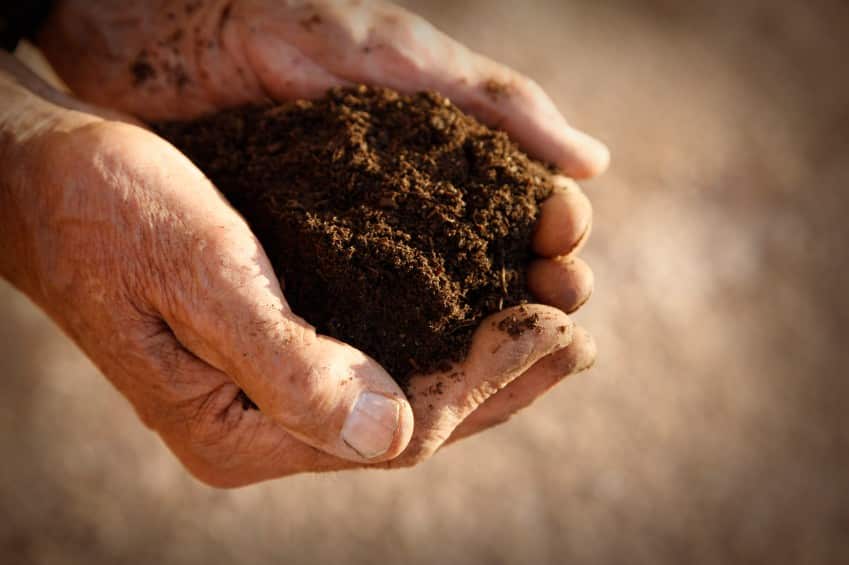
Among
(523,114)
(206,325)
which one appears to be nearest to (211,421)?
(206,325)

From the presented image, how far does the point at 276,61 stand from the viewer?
201 centimetres

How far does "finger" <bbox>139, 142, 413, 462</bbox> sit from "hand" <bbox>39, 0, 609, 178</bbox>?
0.69m

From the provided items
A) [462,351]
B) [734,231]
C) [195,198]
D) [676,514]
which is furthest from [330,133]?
[734,231]

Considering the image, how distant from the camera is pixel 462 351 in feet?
5.20

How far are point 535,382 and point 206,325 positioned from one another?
2.54 feet

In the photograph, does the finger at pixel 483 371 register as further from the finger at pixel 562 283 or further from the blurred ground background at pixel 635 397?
the blurred ground background at pixel 635 397

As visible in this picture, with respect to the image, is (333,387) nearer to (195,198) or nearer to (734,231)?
(195,198)

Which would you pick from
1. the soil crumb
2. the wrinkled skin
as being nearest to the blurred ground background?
the wrinkled skin

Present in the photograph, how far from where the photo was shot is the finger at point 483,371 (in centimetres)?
153

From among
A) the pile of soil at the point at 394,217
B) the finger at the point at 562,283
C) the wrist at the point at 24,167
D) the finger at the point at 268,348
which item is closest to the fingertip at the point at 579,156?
the pile of soil at the point at 394,217

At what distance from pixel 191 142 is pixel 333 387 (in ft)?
3.04

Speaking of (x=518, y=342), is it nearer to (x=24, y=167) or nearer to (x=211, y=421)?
(x=211, y=421)

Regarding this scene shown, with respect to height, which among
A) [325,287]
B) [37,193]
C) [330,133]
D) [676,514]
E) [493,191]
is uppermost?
[493,191]

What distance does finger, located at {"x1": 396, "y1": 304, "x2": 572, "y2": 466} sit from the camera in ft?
5.02
